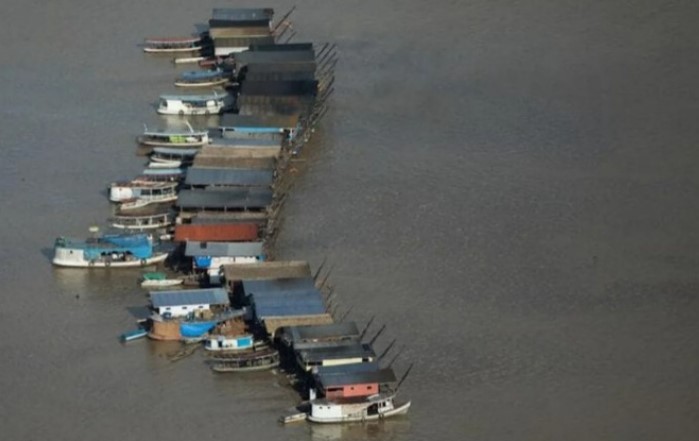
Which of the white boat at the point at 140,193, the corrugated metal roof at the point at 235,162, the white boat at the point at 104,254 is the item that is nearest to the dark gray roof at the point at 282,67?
the corrugated metal roof at the point at 235,162

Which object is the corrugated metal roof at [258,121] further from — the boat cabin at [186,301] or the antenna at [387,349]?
the antenna at [387,349]

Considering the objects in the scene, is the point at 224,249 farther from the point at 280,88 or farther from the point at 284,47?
the point at 284,47

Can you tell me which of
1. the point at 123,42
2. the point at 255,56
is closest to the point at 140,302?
the point at 255,56

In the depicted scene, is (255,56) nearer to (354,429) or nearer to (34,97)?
(34,97)

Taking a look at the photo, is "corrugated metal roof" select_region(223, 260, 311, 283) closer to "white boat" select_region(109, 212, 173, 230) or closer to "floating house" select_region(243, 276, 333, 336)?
"floating house" select_region(243, 276, 333, 336)

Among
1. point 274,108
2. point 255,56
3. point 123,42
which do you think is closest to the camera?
point 274,108

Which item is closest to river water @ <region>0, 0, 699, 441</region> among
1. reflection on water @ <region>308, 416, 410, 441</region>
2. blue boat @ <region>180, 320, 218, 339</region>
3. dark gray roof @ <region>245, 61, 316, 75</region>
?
reflection on water @ <region>308, 416, 410, 441</region>

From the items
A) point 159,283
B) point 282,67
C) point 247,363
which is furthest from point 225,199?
point 282,67
